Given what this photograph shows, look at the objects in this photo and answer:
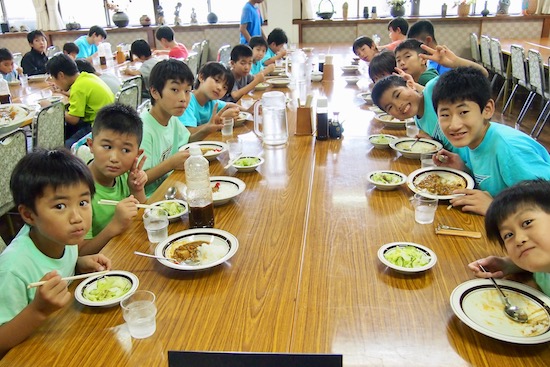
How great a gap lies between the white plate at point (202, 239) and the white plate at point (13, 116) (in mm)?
2386

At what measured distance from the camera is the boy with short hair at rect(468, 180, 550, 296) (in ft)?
3.64

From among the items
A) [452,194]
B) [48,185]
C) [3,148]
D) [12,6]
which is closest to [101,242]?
[48,185]

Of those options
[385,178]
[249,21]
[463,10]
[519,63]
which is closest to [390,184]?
[385,178]

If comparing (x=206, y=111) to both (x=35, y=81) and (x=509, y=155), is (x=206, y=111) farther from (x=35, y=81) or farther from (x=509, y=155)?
(x=35, y=81)

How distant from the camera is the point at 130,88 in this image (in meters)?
3.75

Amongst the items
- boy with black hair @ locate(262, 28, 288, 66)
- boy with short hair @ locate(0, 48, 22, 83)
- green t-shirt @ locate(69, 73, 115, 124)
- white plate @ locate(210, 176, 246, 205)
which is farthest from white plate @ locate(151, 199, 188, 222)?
boy with black hair @ locate(262, 28, 288, 66)

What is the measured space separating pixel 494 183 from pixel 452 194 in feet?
0.66

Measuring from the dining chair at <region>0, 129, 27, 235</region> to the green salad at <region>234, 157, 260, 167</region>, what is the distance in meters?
1.33

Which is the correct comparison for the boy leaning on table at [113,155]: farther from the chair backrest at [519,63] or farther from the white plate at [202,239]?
the chair backrest at [519,63]

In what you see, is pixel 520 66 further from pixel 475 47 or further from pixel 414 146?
pixel 414 146

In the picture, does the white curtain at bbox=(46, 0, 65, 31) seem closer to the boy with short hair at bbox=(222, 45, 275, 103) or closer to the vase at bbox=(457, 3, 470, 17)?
the boy with short hair at bbox=(222, 45, 275, 103)

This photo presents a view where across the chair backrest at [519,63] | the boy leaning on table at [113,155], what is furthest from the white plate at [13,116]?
the chair backrest at [519,63]

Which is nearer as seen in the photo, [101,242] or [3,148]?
[101,242]

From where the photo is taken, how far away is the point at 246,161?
2092mm
